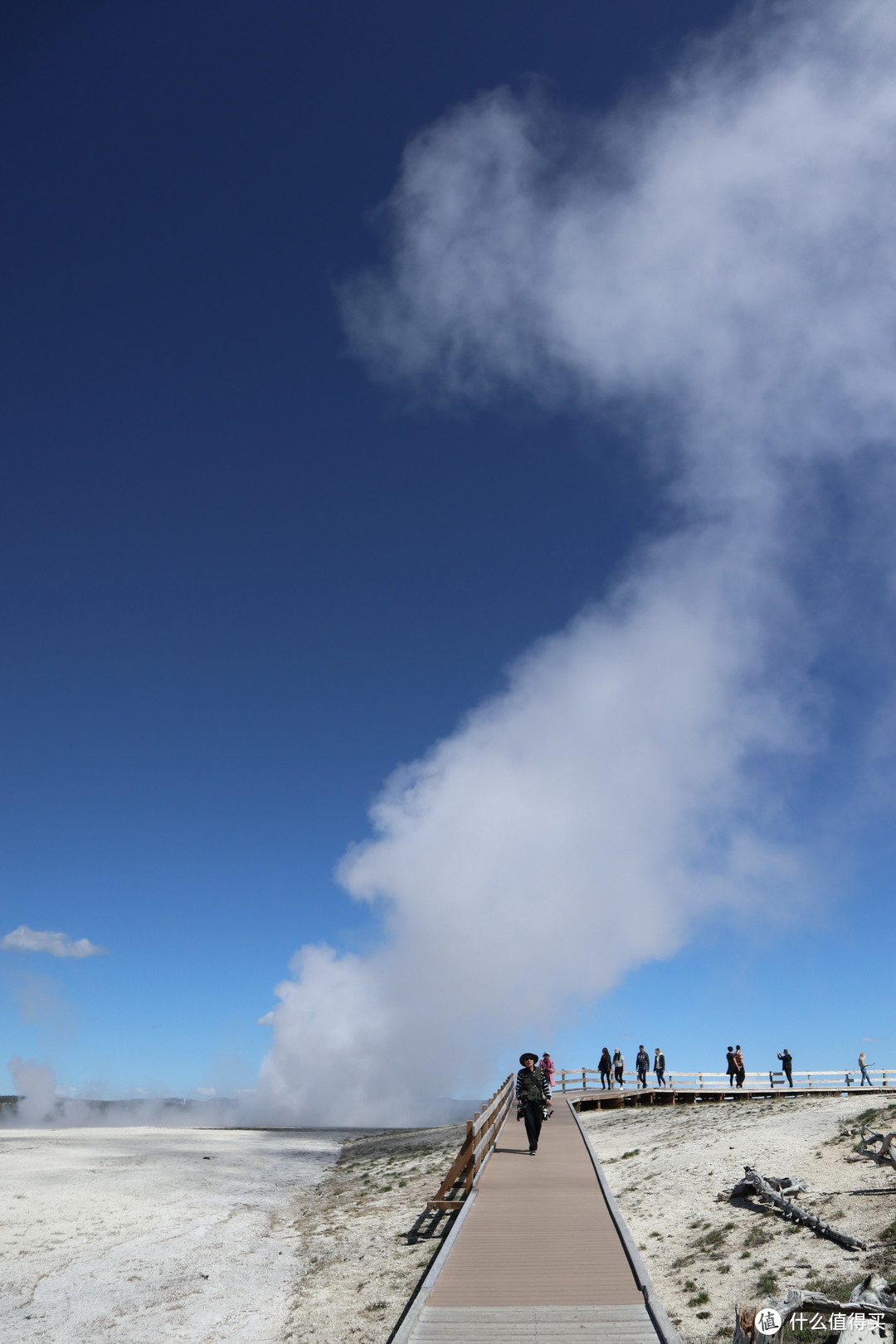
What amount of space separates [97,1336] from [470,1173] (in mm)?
6123

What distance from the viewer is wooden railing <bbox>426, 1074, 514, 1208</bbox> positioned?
13914 millimetres

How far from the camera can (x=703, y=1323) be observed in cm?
961

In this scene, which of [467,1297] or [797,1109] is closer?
[467,1297]

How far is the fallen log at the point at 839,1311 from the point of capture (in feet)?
23.1

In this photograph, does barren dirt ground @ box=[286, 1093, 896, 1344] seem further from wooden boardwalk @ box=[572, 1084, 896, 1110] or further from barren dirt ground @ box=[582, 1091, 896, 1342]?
wooden boardwalk @ box=[572, 1084, 896, 1110]

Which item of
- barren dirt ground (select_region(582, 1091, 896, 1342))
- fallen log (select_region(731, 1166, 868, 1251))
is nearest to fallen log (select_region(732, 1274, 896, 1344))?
barren dirt ground (select_region(582, 1091, 896, 1342))

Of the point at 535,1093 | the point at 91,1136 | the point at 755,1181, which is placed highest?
the point at 535,1093

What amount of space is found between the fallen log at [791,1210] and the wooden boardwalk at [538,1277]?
Result: 2441mm

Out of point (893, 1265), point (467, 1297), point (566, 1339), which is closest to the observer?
point (566, 1339)

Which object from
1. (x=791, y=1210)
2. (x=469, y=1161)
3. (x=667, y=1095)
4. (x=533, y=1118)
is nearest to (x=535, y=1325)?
(x=791, y=1210)

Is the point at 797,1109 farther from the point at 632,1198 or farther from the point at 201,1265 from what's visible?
the point at 201,1265

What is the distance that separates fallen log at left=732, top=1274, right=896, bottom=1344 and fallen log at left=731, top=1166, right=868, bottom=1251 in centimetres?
266

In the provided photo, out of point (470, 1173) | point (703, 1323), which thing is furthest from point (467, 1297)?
point (470, 1173)

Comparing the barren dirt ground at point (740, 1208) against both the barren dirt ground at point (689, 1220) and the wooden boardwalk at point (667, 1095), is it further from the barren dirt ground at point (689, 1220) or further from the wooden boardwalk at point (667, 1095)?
the wooden boardwalk at point (667, 1095)
